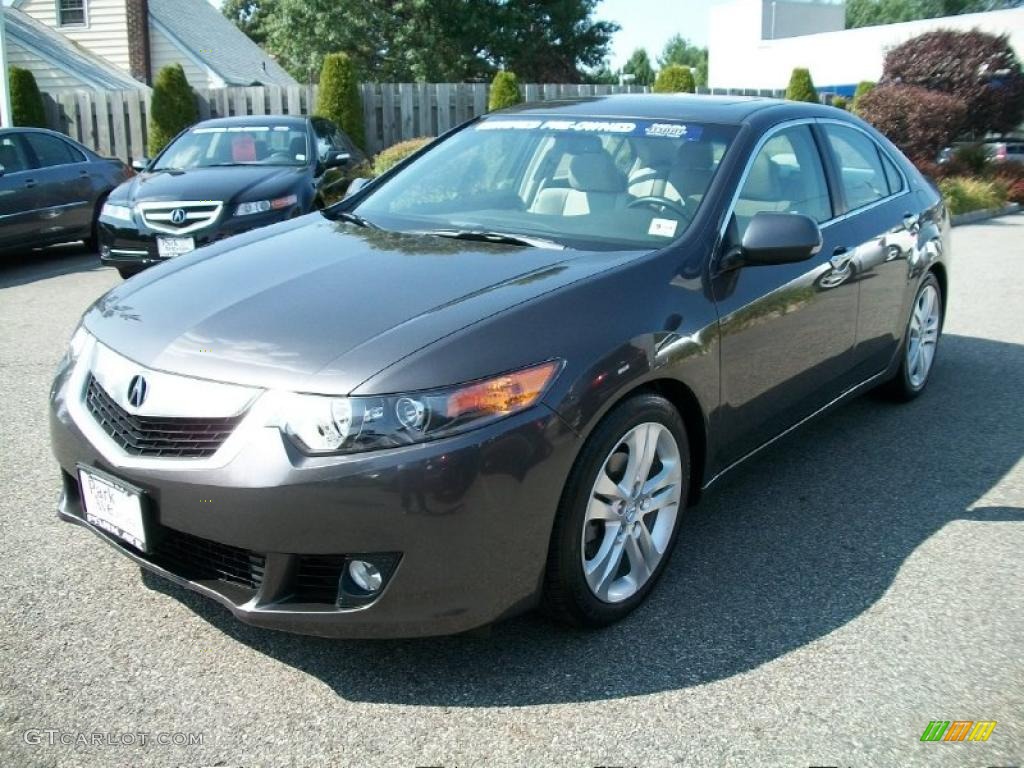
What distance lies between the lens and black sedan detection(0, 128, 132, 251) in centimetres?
1038

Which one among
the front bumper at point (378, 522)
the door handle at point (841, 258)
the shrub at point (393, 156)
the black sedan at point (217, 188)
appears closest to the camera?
the front bumper at point (378, 522)

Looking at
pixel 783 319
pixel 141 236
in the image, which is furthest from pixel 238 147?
pixel 783 319

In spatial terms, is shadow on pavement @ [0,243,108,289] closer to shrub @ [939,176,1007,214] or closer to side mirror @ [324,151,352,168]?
side mirror @ [324,151,352,168]

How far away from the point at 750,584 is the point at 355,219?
2.20 m

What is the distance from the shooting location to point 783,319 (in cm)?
391

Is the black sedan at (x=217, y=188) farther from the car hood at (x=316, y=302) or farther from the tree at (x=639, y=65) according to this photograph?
the tree at (x=639, y=65)

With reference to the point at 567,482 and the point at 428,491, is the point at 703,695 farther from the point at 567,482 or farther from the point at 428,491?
the point at 428,491

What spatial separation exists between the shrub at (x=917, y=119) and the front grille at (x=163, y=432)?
17.0m

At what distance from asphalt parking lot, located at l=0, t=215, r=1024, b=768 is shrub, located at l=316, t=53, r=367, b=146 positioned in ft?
51.8

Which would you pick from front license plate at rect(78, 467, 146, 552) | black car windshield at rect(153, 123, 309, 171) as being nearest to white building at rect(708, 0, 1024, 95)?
black car windshield at rect(153, 123, 309, 171)

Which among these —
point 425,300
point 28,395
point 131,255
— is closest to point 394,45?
point 131,255

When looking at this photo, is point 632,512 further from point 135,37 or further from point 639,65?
point 639,65

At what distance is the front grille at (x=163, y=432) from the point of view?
107 inches

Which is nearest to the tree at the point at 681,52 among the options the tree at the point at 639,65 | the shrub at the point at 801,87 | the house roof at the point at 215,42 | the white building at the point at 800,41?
the tree at the point at 639,65
